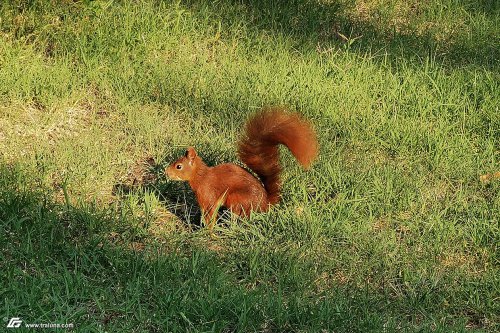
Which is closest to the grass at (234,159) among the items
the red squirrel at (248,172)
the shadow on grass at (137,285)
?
the shadow on grass at (137,285)

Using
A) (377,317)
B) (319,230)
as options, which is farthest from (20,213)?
(377,317)

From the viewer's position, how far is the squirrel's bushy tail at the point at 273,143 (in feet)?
16.0

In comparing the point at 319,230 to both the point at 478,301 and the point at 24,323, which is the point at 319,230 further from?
the point at 24,323

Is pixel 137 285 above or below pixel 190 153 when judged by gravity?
below

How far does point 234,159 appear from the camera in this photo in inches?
218

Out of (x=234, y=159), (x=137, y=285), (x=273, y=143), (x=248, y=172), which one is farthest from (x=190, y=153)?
(x=137, y=285)

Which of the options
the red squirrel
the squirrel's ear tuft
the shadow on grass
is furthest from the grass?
the squirrel's ear tuft

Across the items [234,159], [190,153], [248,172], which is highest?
[190,153]

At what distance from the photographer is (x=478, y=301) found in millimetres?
4336

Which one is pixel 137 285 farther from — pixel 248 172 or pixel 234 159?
pixel 234 159

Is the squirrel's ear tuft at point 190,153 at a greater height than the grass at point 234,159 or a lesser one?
greater

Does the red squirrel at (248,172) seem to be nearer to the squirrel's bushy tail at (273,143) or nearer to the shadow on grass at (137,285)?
the squirrel's bushy tail at (273,143)

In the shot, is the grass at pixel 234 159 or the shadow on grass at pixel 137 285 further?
the grass at pixel 234 159

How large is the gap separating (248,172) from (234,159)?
1.68 feet
